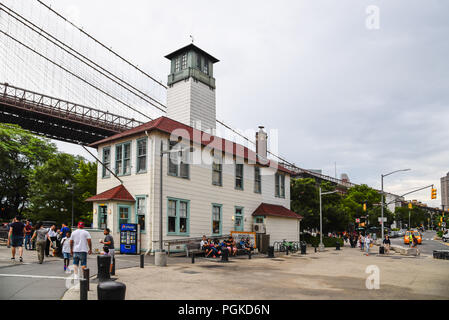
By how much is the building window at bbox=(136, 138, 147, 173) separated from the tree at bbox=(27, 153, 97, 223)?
20850 mm

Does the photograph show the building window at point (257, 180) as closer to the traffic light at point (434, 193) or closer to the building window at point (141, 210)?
the building window at point (141, 210)

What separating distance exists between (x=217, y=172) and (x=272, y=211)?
274 inches

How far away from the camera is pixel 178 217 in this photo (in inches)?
911

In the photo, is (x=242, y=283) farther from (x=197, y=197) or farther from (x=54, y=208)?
(x=54, y=208)

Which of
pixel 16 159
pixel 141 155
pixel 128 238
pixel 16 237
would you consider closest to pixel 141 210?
pixel 128 238

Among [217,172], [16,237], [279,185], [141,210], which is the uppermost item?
[217,172]

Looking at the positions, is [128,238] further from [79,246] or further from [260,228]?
[260,228]

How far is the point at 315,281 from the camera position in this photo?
13.4 meters

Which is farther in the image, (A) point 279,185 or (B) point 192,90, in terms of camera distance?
(A) point 279,185

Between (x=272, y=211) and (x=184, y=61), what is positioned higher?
(x=184, y=61)

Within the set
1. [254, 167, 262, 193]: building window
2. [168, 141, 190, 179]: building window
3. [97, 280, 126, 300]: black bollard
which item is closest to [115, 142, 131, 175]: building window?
[168, 141, 190, 179]: building window

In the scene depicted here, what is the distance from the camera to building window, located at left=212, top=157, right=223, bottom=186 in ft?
88.4
